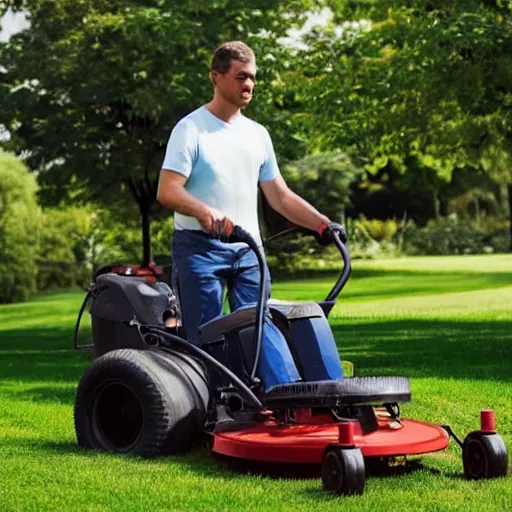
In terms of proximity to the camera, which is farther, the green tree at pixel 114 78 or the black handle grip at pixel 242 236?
the green tree at pixel 114 78

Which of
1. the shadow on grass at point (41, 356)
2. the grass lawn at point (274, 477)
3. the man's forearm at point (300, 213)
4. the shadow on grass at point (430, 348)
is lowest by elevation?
the shadow on grass at point (41, 356)

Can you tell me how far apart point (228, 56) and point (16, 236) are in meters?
28.1

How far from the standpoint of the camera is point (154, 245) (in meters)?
40.3

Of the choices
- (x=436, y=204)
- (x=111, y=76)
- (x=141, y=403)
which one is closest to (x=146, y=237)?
(x=111, y=76)

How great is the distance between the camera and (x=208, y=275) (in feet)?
23.1

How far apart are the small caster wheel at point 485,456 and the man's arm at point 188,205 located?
1.50 meters

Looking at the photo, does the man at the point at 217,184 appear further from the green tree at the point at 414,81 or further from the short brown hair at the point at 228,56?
the green tree at the point at 414,81

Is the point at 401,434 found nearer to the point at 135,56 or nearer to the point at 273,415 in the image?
Answer: the point at 273,415

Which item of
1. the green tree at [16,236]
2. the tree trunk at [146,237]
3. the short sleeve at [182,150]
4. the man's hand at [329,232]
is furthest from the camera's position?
the green tree at [16,236]

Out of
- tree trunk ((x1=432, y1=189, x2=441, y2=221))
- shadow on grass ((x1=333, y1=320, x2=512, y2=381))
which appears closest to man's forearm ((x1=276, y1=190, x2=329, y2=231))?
shadow on grass ((x1=333, y1=320, x2=512, y2=381))

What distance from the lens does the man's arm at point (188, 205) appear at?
21.8 feet

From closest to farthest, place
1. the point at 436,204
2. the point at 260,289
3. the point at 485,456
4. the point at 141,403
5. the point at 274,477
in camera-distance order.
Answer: the point at 485,456 → the point at 274,477 → the point at 260,289 → the point at 141,403 → the point at 436,204

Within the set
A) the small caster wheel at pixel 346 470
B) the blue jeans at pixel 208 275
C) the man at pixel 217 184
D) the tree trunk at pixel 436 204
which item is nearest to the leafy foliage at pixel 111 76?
the man at pixel 217 184

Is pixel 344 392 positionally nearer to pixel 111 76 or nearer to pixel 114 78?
pixel 114 78
